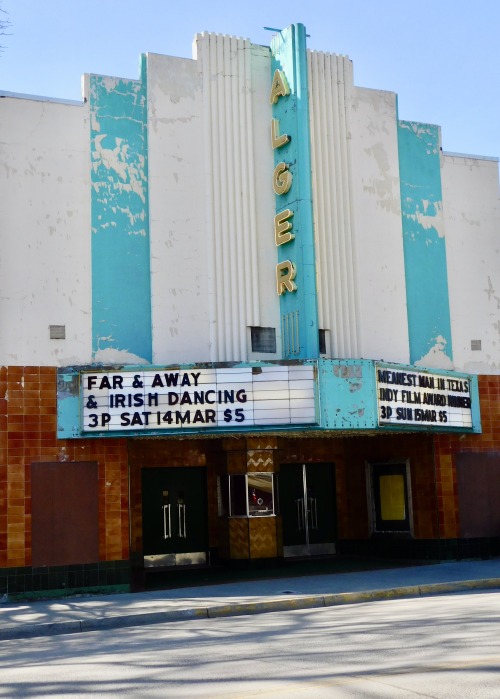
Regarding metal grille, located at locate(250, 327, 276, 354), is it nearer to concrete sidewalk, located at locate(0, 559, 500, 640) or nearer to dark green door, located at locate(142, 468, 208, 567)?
dark green door, located at locate(142, 468, 208, 567)

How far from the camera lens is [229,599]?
1560 cm

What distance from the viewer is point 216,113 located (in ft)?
63.9

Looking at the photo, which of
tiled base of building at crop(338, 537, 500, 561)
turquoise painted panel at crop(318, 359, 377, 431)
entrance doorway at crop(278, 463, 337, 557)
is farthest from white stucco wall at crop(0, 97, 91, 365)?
tiled base of building at crop(338, 537, 500, 561)

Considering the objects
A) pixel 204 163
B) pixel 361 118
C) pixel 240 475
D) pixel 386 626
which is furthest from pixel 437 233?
pixel 386 626

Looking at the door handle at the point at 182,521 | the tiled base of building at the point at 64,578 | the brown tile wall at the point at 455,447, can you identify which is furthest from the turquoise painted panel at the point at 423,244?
the tiled base of building at the point at 64,578

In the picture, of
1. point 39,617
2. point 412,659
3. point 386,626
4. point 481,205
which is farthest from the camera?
point 481,205

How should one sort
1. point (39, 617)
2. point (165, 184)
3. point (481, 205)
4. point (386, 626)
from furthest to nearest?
point (481, 205)
point (165, 184)
point (39, 617)
point (386, 626)

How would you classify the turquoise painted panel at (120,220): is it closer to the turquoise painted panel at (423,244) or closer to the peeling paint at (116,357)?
the peeling paint at (116,357)

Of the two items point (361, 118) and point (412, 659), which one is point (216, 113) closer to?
point (361, 118)

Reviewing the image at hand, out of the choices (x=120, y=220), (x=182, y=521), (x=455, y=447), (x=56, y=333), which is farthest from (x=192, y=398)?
(x=455, y=447)

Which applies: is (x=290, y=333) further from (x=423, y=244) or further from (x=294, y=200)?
(x=423, y=244)

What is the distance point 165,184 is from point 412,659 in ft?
40.1

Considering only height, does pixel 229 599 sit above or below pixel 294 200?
below

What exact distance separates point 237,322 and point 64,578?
20.4 feet
